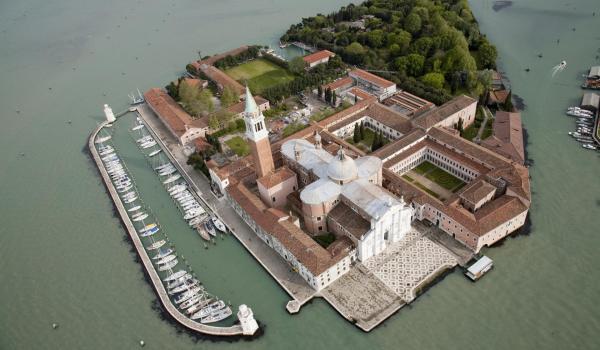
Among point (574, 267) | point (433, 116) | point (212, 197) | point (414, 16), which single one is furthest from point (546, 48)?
point (212, 197)

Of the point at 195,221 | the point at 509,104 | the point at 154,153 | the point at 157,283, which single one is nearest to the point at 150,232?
the point at 195,221

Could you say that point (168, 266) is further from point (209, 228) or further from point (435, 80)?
point (435, 80)

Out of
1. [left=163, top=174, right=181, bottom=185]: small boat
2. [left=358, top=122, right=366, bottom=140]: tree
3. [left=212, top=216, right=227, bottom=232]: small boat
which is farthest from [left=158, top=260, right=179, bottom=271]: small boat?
[left=358, top=122, right=366, bottom=140]: tree

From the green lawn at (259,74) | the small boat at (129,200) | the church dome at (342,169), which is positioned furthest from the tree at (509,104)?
the small boat at (129,200)

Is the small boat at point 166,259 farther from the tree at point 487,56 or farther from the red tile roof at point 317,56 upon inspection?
the tree at point 487,56

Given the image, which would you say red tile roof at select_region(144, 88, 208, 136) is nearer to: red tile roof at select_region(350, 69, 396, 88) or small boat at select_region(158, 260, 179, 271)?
small boat at select_region(158, 260, 179, 271)

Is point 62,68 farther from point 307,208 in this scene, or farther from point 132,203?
point 307,208
